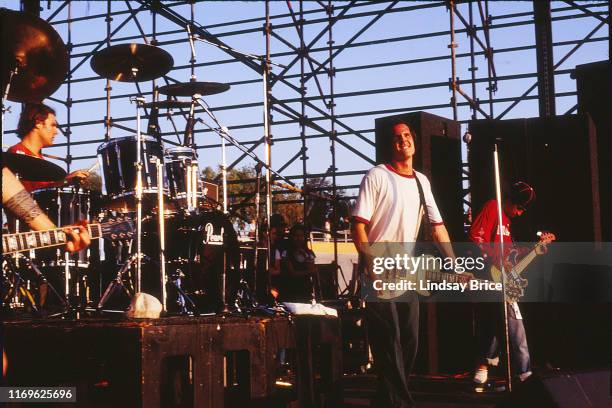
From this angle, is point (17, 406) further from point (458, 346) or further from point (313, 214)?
point (313, 214)

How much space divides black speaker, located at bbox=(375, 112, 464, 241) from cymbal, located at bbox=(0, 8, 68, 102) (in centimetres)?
373

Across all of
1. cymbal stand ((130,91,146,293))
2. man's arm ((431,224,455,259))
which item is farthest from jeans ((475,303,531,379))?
cymbal stand ((130,91,146,293))

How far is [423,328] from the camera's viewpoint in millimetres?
6688

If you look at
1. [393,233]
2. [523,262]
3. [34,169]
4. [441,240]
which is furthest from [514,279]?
[34,169]

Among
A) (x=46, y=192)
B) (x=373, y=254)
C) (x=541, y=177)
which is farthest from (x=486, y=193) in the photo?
(x=46, y=192)

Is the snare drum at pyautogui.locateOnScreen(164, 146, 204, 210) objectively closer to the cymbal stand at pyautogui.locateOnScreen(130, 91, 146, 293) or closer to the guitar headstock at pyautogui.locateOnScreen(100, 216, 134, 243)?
the cymbal stand at pyautogui.locateOnScreen(130, 91, 146, 293)

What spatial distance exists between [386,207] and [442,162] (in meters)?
2.86

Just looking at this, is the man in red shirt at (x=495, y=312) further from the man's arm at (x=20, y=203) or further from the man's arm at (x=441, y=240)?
the man's arm at (x=20, y=203)

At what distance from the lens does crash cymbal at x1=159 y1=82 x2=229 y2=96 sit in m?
7.34

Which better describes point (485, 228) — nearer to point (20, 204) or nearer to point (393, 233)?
point (393, 233)

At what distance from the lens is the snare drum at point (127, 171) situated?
677 centimetres

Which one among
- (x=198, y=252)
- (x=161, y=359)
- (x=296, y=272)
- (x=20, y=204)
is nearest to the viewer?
(x=20, y=204)

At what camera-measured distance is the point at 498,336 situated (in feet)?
18.9

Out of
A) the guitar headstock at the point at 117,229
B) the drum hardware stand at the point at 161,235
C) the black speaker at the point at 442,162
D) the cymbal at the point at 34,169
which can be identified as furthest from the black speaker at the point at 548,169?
the cymbal at the point at 34,169
